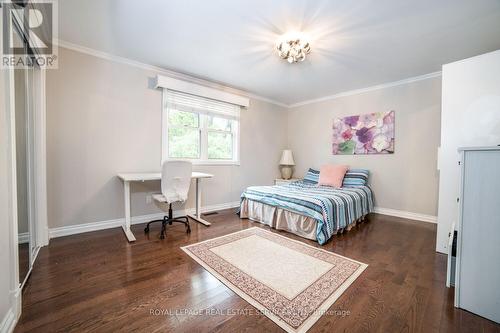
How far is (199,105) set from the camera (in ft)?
12.4

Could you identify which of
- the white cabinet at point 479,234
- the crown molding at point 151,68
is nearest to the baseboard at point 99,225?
the crown molding at point 151,68

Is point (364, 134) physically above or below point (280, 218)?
above

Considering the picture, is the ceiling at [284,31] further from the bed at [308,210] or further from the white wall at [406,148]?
the bed at [308,210]

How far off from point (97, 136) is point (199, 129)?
61.9 inches

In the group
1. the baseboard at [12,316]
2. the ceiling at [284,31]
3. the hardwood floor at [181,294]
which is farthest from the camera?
the ceiling at [284,31]

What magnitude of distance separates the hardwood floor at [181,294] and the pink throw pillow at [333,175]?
5.05 ft

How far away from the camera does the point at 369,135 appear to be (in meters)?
4.05

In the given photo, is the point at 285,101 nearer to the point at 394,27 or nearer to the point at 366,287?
the point at 394,27

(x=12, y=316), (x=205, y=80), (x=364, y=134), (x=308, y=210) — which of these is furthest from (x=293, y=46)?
(x=12, y=316)

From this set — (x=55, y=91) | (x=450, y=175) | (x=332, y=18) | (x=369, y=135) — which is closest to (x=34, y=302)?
(x=55, y=91)

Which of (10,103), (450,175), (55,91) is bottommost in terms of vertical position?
(450,175)

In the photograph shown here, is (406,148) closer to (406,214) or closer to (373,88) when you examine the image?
(406,214)

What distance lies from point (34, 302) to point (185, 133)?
9.05ft

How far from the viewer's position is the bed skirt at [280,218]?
275 centimetres
